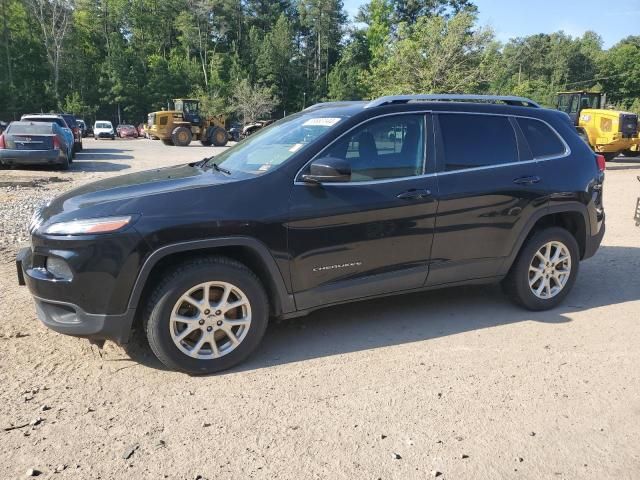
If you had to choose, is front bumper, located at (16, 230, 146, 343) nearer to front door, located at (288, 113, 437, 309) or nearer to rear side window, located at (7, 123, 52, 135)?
front door, located at (288, 113, 437, 309)

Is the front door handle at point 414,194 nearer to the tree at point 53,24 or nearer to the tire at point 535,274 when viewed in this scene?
the tire at point 535,274

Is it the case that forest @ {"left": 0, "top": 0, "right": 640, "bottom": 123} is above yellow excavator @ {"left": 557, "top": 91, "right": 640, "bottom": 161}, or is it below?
above

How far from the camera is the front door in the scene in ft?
11.8

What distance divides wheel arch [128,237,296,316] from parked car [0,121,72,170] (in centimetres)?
1296

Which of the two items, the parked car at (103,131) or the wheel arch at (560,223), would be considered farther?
the parked car at (103,131)

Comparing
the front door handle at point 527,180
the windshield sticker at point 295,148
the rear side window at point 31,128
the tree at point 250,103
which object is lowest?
the front door handle at point 527,180

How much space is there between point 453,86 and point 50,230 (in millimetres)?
27046

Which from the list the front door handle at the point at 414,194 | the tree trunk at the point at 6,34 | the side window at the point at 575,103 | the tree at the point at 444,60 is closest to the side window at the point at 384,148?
the front door handle at the point at 414,194

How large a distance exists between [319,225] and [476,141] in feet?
5.34

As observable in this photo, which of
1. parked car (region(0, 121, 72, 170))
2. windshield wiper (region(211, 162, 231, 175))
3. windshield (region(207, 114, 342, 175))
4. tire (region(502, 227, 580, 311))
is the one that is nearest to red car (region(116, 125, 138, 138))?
parked car (region(0, 121, 72, 170))

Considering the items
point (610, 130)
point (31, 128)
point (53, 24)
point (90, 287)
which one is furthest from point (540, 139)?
point (53, 24)

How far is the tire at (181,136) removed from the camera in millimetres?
31672

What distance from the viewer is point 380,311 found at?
4586 mm

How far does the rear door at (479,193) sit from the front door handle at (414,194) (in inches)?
5.5
